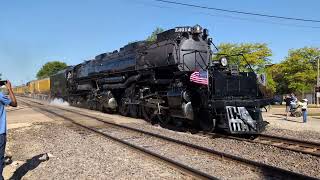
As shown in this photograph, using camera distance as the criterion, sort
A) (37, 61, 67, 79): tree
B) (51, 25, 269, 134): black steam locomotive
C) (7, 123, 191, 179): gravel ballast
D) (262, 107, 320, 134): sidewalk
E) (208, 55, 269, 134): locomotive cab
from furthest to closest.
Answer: (37, 61, 67, 79): tree, (262, 107, 320, 134): sidewalk, (51, 25, 269, 134): black steam locomotive, (208, 55, 269, 134): locomotive cab, (7, 123, 191, 179): gravel ballast

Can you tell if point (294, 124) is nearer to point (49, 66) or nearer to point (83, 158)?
point (83, 158)

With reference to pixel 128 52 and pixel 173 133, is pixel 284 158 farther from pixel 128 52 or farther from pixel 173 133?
pixel 128 52

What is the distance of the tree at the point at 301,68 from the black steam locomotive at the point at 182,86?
34.3 metres

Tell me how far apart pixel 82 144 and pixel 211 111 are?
15.1 ft

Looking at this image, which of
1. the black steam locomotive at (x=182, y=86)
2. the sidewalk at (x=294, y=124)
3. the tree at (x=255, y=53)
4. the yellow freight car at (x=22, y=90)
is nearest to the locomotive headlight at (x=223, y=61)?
the black steam locomotive at (x=182, y=86)

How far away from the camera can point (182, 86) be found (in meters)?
15.9

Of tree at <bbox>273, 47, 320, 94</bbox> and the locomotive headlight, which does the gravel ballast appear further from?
tree at <bbox>273, 47, 320, 94</bbox>

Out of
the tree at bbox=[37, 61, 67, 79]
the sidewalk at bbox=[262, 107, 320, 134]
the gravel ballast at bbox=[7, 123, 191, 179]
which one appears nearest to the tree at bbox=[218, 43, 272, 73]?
the sidewalk at bbox=[262, 107, 320, 134]

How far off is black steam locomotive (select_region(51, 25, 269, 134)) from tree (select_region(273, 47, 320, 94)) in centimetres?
3433

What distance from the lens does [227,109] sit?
13.8 metres

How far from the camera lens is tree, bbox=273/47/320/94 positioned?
52.8 m

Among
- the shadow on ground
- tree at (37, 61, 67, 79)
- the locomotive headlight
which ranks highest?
tree at (37, 61, 67, 79)

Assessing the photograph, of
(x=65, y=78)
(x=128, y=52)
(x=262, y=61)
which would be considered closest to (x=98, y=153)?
(x=128, y=52)

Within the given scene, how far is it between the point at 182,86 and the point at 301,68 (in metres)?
42.2
